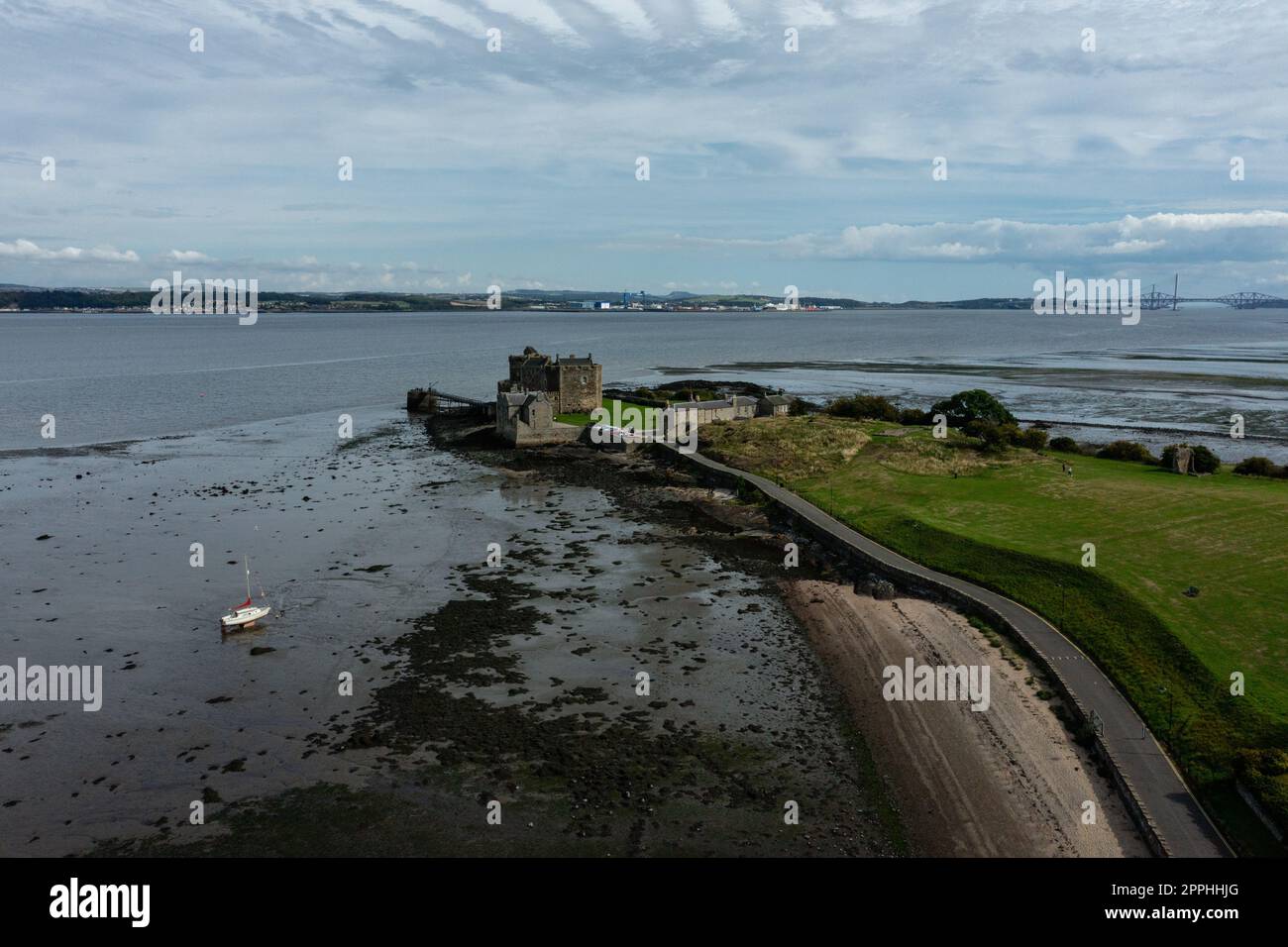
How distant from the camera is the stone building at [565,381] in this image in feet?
264

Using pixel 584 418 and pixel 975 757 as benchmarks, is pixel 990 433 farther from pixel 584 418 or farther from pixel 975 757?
pixel 975 757

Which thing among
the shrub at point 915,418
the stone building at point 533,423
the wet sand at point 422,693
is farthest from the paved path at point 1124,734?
the shrub at point 915,418

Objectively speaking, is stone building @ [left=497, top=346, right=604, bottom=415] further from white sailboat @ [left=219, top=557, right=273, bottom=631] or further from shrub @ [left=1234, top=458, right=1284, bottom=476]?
shrub @ [left=1234, top=458, right=1284, bottom=476]

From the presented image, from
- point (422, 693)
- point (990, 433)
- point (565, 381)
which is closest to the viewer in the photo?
point (422, 693)

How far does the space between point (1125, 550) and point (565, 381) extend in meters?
52.3

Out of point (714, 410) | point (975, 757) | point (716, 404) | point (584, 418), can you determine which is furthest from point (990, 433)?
point (975, 757)

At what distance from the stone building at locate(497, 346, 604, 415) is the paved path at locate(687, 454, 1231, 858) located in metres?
46.3

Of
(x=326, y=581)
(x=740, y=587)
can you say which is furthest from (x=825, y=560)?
(x=326, y=581)

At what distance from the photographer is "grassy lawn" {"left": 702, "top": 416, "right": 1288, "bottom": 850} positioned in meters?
23.7

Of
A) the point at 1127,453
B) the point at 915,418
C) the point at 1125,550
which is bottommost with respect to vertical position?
the point at 1125,550

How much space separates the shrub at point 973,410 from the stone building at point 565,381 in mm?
29200

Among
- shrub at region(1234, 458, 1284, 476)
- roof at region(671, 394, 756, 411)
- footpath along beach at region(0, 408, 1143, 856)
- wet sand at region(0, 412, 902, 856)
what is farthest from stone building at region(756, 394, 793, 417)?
shrub at region(1234, 458, 1284, 476)

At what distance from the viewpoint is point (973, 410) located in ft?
234
